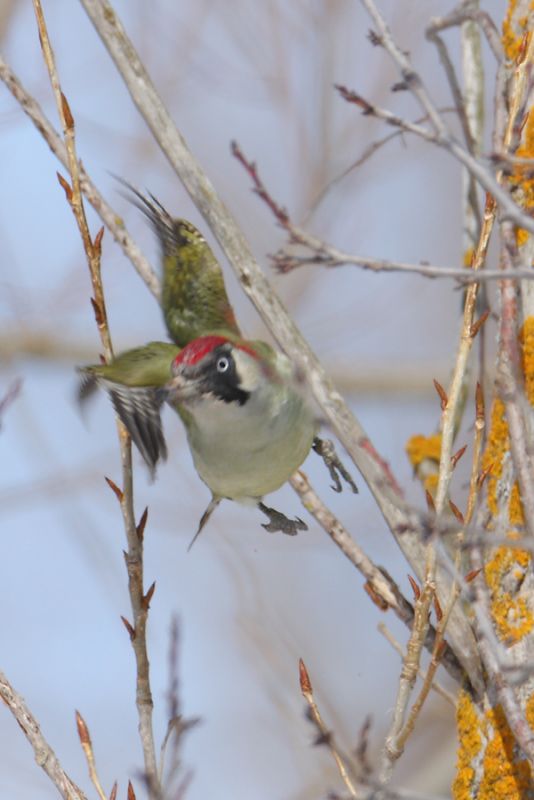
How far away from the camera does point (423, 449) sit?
313cm

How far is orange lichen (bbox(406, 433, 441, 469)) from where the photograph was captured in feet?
10.2

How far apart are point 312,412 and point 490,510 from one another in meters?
0.50

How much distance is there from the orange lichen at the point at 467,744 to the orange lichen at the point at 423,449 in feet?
2.63

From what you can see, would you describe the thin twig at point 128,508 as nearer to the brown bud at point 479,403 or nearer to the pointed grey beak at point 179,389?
the pointed grey beak at point 179,389

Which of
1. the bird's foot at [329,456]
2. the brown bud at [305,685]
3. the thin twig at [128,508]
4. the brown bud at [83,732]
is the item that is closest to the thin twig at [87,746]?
the brown bud at [83,732]

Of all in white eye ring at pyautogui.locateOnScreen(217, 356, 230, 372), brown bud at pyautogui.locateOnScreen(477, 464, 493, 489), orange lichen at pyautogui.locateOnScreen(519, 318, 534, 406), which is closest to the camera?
brown bud at pyautogui.locateOnScreen(477, 464, 493, 489)

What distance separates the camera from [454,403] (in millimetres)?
2248

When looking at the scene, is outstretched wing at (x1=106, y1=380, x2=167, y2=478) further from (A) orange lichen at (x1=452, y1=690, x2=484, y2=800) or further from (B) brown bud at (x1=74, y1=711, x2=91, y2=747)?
(A) orange lichen at (x1=452, y1=690, x2=484, y2=800)

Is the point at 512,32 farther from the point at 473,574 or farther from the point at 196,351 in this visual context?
the point at 473,574

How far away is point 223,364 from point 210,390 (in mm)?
77

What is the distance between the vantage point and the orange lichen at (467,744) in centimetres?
243

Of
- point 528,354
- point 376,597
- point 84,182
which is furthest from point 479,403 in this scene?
point 84,182

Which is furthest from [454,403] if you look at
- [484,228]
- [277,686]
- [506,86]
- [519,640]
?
[277,686]

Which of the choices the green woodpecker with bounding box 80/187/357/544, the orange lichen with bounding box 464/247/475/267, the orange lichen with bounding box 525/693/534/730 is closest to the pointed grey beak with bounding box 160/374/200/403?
the green woodpecker with bounding box 80/187/357/544
